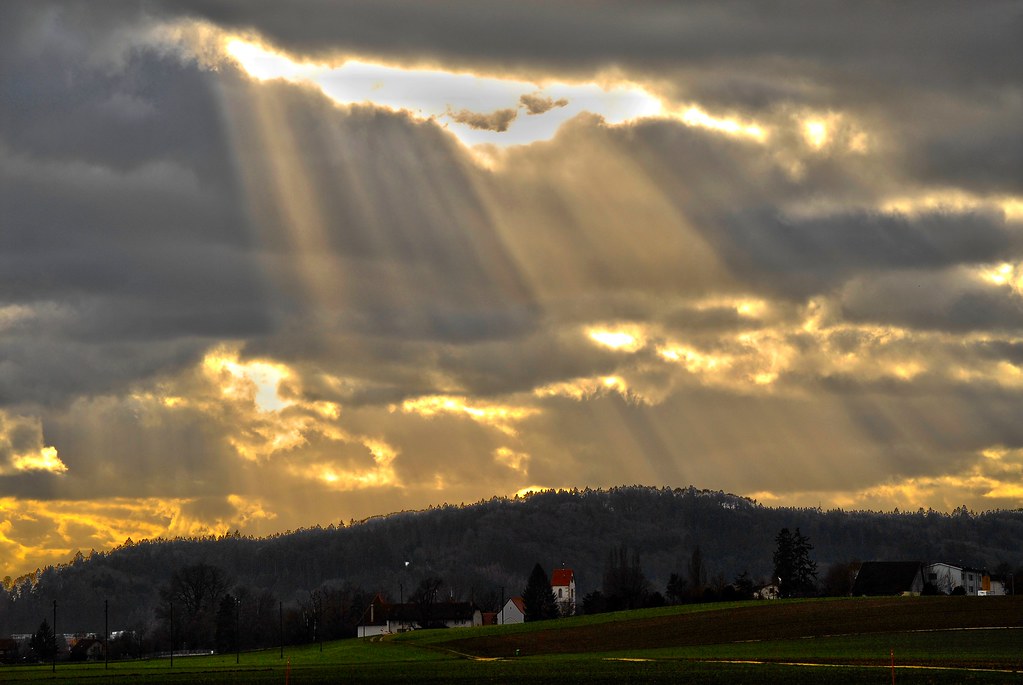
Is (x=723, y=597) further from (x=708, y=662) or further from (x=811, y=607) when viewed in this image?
(x=708, y=662)

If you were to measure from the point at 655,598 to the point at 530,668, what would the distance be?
108 metres

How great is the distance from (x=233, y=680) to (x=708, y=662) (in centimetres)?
3074

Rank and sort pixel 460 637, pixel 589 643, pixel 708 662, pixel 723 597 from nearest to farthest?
pixel 708 662, pixel 589 643, pixel 460 637, pixel 723 597

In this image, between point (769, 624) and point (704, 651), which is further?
point (769, 624)

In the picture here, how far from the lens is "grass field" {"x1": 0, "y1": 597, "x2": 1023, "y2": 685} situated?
7531cm

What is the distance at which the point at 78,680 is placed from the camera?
97188mm

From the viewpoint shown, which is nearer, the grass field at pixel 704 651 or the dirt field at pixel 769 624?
the grass field at pixel 704 651

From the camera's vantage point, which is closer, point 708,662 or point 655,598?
point 708,662

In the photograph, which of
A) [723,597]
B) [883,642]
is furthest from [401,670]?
[723,597]

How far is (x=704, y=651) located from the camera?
106 metres

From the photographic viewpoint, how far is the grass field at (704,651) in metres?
75.3

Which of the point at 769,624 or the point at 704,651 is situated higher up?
the point at 769,624

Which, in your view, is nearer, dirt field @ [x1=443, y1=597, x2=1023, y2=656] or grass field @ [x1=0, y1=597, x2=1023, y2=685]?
grass field @ [x1=0, y1=597, x2=1023, y2=685]

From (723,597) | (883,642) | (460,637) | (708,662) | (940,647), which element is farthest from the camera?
Answer: (723,597)
